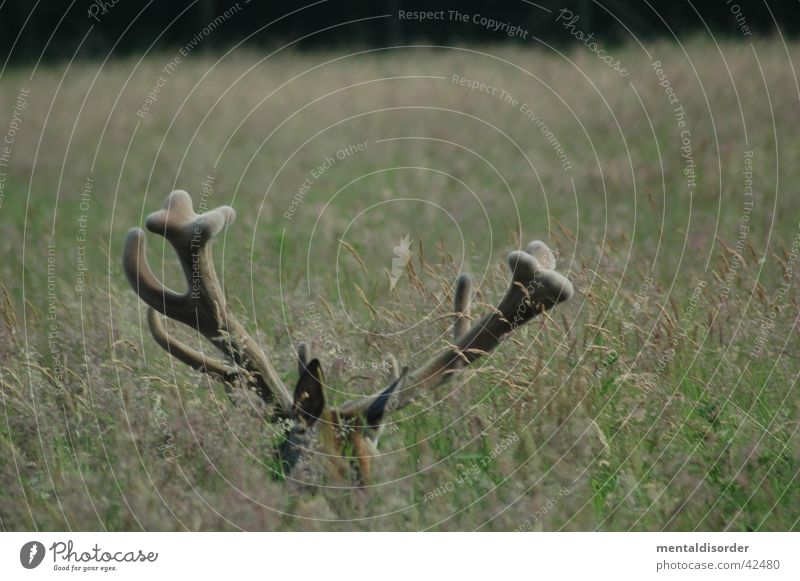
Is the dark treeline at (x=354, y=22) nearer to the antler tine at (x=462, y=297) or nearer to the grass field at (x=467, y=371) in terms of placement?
the grass field at (x=467, y=371)

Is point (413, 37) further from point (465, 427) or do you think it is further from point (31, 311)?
point (465, 427)

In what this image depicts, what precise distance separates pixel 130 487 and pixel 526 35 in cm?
1659

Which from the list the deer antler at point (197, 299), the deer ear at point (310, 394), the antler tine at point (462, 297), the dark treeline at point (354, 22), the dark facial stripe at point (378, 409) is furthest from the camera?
the dark treeline at point (354, 22)

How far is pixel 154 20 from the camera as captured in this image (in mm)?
26797

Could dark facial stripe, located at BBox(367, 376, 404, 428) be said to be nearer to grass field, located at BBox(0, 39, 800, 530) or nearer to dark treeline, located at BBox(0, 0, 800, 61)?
grass field, located at BBox(0, 39, 800, 530)

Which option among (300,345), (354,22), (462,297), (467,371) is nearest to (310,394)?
(300,345)

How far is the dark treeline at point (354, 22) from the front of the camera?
56.2 feet

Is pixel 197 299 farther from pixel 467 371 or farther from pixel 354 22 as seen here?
pixel 354 22

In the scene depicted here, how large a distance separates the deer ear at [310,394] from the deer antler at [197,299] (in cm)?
22
